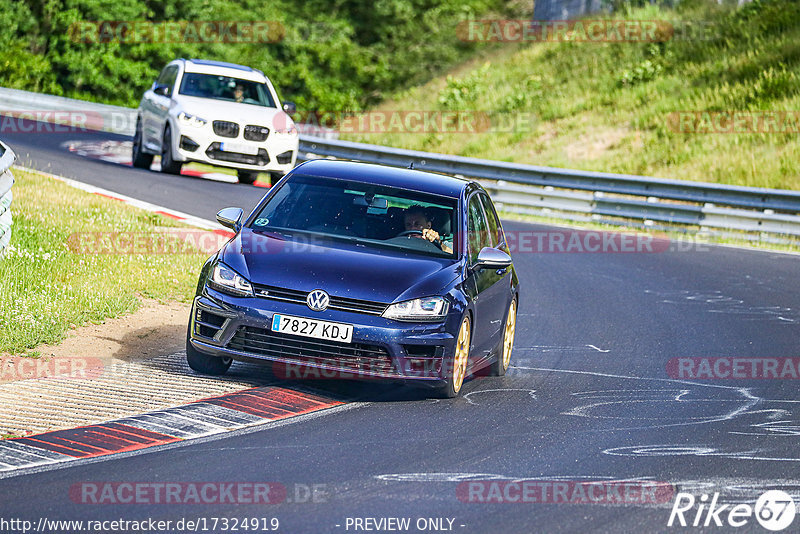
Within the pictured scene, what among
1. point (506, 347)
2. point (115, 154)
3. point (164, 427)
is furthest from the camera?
point (115, 154)

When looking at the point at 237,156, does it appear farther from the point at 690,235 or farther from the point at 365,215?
the point at 365,215

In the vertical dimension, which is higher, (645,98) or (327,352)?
(645,98)

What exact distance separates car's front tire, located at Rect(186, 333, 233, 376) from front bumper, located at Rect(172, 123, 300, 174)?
41.2 feet

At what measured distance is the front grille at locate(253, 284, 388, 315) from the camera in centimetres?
857

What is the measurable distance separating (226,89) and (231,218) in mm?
13511

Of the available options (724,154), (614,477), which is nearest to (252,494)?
(614,477)

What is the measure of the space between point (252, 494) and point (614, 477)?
6.63 feet

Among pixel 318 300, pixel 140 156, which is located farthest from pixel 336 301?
pixel 140 156

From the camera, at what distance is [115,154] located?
1083 inches

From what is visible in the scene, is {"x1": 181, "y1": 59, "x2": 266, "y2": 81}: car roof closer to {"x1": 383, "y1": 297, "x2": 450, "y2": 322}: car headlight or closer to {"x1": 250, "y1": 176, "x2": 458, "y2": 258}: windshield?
{"x1": 250, "y1": 176, "x2": 458, "y2": 258}: windshield

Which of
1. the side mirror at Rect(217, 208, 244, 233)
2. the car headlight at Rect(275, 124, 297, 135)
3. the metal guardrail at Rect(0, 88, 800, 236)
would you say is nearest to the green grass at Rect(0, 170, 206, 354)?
the side mirror at Rect(217, 208, 244, 233)

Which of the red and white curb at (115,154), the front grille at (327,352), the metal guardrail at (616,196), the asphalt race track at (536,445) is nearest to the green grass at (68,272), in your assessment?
the front grille at (327,352)

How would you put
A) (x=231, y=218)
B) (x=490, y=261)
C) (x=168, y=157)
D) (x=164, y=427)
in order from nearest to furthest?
(x=164, y=427) < (x=490, y=261) < (x=231, y=218) < (x=168, y=157)

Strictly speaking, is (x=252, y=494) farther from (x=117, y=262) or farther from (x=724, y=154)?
(x=724, y=154)
